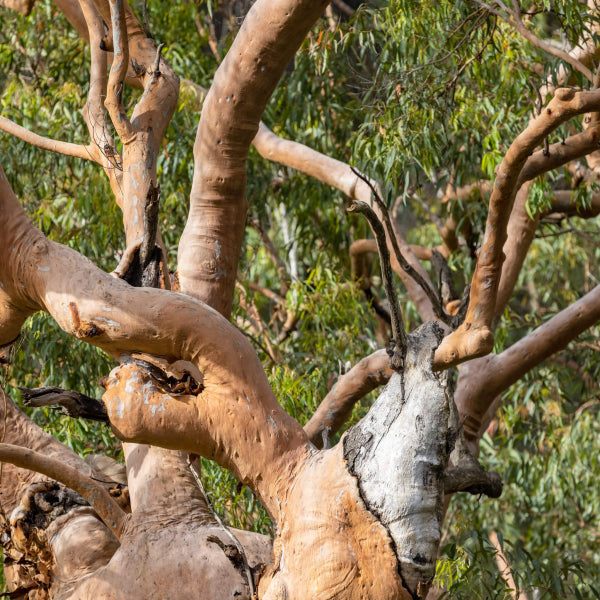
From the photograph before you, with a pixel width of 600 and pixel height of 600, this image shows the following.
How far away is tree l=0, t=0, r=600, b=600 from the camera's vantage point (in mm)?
1914

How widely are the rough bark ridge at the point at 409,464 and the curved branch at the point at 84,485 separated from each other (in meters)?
0.83

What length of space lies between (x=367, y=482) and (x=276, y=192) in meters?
3.89

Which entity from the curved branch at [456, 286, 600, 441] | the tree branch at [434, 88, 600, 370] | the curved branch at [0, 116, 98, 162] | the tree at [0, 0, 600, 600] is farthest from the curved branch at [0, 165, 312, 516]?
the curved branch at [456, 286, 600, 441]

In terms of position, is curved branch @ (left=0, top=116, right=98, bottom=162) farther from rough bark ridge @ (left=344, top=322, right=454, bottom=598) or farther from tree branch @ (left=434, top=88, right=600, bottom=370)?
rough bark ridge @ (left=344, top=322, right=454, bottom=598)

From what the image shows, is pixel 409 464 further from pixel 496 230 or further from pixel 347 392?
pixel 347 392

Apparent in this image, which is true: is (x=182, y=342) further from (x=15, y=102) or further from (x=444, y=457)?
(x=15, y=102)

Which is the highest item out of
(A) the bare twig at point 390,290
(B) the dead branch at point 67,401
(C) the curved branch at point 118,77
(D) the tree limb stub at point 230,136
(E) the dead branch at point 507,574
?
(C) the curved branch at point 118,77

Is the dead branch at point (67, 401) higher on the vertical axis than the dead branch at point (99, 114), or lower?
lower

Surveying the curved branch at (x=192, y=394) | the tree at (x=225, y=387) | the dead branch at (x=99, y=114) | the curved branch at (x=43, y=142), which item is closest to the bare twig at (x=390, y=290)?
the tree at (x=225, y=387)

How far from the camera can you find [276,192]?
5.64m

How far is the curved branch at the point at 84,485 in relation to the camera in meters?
2.38

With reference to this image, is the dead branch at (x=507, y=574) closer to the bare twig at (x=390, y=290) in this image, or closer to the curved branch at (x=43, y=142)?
the bare twig at (x=390, y=290)

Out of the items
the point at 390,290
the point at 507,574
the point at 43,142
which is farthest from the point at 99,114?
the point at 507,574

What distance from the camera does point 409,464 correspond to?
1.88 m
